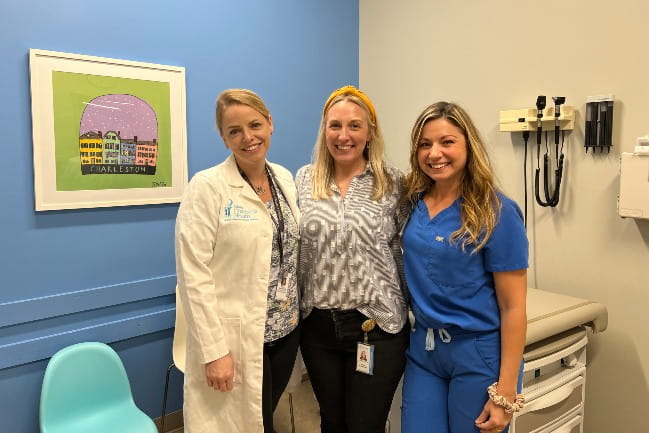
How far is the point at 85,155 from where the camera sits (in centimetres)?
206

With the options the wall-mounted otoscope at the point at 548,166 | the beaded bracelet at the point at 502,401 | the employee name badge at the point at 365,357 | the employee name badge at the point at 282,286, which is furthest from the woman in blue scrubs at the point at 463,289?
the wall-mounted otoscope at the point at 548,166

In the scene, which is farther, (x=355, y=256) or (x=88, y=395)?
(x=88, y=395)

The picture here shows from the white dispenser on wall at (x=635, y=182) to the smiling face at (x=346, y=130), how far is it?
1.04m

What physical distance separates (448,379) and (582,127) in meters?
1.30

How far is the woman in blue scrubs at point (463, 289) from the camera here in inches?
50.0

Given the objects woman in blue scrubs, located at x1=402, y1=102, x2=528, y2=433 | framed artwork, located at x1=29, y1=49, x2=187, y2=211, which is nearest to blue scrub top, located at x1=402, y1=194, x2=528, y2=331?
woman in blue scrubs, located at x1=402, y1=102, x2=528, y2=433

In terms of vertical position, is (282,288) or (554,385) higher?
(282,288)

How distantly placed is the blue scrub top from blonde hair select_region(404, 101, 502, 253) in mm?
20

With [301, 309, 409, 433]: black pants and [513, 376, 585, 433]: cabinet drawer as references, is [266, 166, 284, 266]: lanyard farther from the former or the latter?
[513, 376, 585, 433]: cabinet drawer

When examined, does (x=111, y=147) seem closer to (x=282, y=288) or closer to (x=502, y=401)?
(x=282, y=288)

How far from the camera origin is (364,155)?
1582mm

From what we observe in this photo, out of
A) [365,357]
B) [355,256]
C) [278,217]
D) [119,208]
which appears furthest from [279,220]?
[119,208]

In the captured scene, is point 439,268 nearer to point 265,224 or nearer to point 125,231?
point 265,224

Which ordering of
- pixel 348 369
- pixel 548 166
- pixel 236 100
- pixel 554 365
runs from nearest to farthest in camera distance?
1. pixel 236 100
2. pixel 348 369
3. pixel 554 365
4. pixel 548 166
